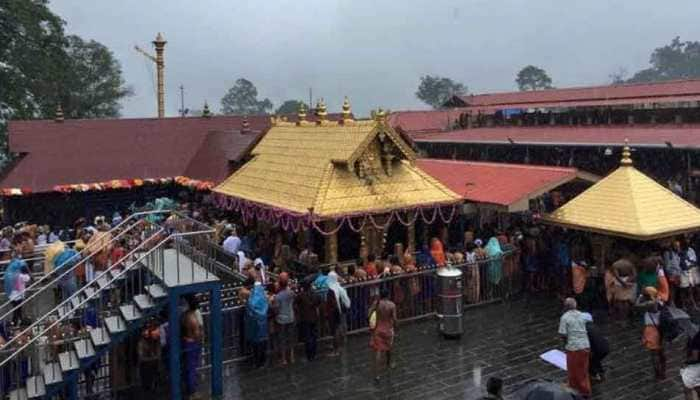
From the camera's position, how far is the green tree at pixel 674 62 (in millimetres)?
135750

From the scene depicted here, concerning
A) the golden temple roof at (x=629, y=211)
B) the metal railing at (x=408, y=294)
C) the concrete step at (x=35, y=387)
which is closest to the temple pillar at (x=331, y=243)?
the metal railing at (x=408, y=294)

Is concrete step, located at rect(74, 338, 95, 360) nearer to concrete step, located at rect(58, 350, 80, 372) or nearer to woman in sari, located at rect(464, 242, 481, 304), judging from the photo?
concrete step, located at rect(58, 350, 80, 372)

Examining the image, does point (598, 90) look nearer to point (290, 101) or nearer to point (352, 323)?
point (352, 323)

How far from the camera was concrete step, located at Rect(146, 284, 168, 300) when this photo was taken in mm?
10328

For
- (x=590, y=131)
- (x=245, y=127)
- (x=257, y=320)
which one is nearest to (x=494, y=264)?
(x=257, y=320)

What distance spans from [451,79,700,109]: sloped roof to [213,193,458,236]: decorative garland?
11.0 metres

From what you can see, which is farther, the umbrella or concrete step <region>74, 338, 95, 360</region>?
concrete step <region>74, 338, 95, 360</region>

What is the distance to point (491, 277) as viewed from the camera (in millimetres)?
15555

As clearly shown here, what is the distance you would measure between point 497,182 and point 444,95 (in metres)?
108

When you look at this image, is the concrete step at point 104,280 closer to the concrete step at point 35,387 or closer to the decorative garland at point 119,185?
the concrete step at point 35,387

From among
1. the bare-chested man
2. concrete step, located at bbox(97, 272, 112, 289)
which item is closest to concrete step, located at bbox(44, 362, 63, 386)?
the bare-chested man

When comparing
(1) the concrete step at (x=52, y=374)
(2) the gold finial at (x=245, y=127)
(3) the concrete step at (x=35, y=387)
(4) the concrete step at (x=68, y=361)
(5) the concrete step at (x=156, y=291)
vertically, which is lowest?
(3) the concrete step at (x=35, y=387)

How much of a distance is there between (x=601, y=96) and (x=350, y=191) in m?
17.1

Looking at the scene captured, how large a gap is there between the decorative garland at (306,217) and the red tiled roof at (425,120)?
1745 cm
